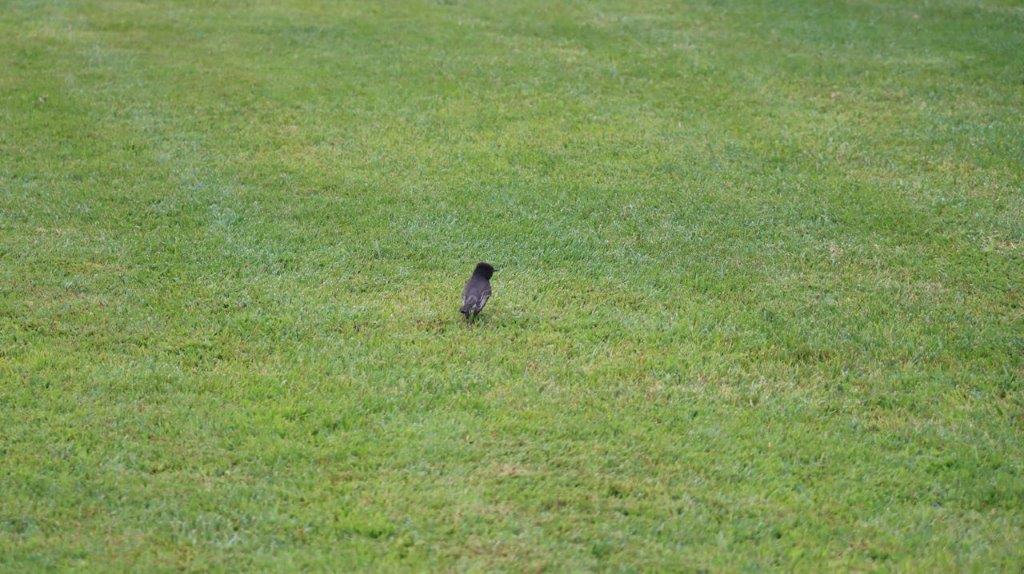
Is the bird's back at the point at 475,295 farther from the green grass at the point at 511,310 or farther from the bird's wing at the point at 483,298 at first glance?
the green grass at the point at 511,310

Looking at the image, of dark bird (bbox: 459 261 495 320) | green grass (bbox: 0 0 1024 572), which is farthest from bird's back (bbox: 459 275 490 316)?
green grass (bbox: 0 0 1024 572)

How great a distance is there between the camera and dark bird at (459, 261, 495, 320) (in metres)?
6.52

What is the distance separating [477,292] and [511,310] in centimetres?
44

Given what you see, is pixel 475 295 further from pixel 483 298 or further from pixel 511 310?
pixel 511 310

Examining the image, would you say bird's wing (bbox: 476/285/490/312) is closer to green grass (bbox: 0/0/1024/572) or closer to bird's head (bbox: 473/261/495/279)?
bird's head (bbox: 473/261/495/279)

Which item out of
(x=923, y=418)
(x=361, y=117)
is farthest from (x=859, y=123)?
(x=923, y=418)

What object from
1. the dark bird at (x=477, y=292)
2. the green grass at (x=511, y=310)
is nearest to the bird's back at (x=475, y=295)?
the dark bird at (x=477, y=292)

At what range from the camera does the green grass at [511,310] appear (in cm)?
481

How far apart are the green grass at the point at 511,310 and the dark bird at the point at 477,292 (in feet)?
0.85

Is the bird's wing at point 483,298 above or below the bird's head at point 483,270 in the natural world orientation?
below

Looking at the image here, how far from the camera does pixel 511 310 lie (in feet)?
22.7

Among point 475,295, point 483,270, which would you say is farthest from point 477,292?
point 483,270

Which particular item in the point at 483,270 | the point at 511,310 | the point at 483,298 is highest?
the point at 483,270

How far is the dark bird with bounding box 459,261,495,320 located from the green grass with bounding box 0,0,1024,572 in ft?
0.85
